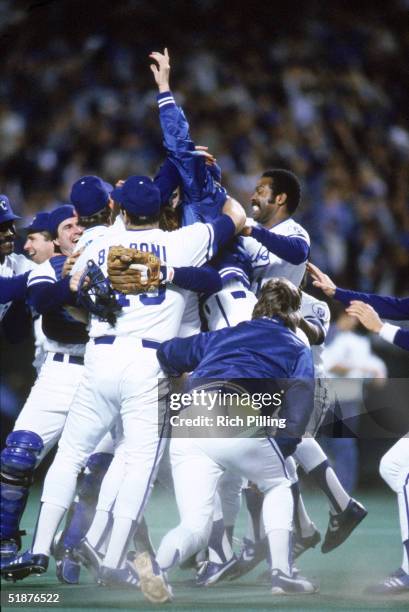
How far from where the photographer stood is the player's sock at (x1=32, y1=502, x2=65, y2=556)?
3943mm

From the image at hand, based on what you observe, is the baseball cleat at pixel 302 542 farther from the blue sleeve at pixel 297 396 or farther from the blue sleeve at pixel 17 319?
the blue sleeve at pixel 17 319

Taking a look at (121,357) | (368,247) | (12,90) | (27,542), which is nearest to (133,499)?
(121,357)

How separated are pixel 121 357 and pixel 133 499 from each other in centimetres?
58

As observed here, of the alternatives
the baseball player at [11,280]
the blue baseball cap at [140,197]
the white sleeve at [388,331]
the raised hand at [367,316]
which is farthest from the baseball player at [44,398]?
the white sleeve at [388,331]

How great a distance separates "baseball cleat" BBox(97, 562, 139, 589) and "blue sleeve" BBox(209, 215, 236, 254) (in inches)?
54.9

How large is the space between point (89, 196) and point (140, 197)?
47 centimetres

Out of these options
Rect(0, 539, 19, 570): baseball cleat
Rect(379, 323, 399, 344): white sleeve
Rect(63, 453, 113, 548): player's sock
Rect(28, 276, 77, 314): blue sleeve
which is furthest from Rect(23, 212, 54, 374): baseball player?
Rect(379, 323, 399, 344): white sleeve

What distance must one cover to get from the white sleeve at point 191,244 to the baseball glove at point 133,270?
10 cm

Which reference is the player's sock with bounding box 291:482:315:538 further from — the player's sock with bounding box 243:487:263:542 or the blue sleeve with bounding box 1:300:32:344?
the blue sleeve with bounding box 1:300:32:344

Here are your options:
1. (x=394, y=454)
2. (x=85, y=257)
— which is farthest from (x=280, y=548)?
(x=85, y=257)

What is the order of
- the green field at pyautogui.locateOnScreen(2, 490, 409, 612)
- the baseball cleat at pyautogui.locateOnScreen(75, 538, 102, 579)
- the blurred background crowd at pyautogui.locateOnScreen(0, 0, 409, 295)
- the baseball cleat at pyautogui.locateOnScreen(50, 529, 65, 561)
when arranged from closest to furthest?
1. the green field at pyautogui.locateOnScreen(2, 490, 409, 612)
2. the baseball cleat at pyautogui.locateOnScreen(75, 538, 102, 579)
3. the baseball cleat at pyautogui.locateOnScreen(50, 529, 65, 561)
4. the blurred background crowd at pyautogui.locateOnScreen(0, 0, 409, 295)

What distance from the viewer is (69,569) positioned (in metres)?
4.04

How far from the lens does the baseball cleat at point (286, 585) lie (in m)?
3.72

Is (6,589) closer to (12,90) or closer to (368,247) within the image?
(12,90)
